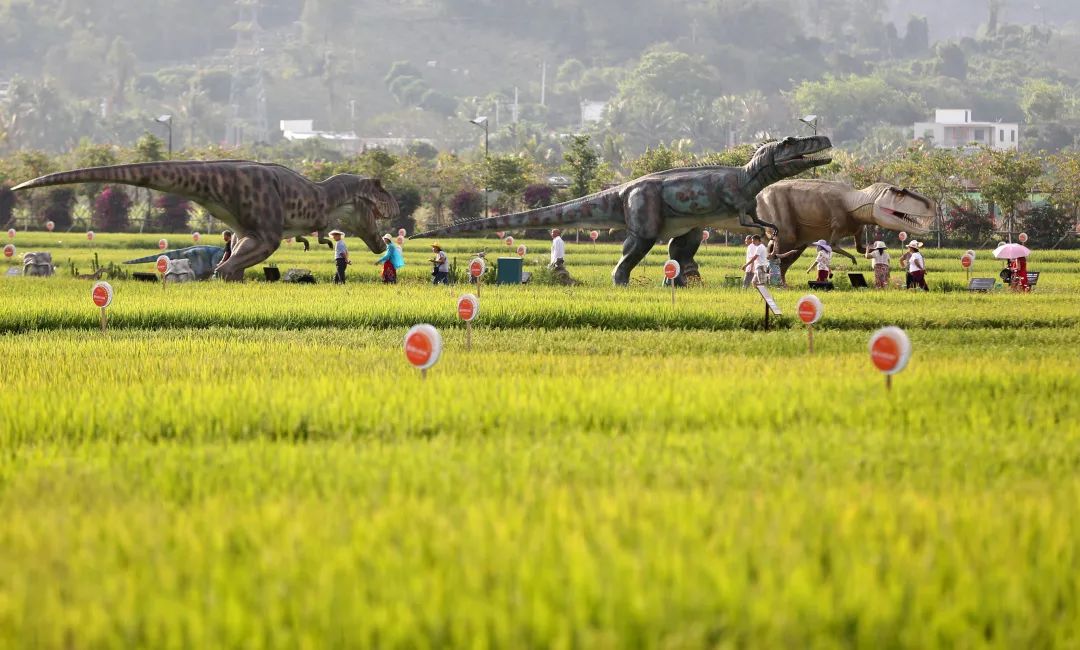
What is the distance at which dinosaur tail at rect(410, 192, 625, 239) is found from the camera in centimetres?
2798

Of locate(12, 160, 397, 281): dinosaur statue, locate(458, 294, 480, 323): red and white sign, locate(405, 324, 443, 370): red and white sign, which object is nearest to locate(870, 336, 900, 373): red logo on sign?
locate(405, 324, 443, 370): red and white sign

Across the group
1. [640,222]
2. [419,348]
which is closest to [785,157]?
[640,222]

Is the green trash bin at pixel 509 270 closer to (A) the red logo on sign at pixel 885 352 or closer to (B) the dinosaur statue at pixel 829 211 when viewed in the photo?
(B) the dinosaur statue at pixel 829 211

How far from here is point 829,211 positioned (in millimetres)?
29016

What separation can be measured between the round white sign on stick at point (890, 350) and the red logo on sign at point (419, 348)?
10.6ft

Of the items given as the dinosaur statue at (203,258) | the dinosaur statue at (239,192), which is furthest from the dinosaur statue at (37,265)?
the dinosaur statue at (239,192)

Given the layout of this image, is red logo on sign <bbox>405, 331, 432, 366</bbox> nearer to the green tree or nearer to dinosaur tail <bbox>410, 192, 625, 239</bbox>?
dinosaur tail <bbox>410, 192, 625, 239</bbox>

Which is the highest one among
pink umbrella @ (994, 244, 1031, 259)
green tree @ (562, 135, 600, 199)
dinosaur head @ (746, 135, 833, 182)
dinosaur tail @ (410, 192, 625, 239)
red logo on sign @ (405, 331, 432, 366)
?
green tree @ (562, 135, 600, 199)

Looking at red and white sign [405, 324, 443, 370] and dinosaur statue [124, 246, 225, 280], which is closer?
red and white sign [405, 324, 443, 370]

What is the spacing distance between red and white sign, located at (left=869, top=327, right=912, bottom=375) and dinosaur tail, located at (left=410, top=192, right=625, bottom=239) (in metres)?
17.9

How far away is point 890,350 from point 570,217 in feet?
61.2

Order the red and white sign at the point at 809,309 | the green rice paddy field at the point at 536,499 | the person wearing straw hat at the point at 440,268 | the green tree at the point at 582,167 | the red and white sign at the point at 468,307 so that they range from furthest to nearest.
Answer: the green tree at the point at 582,167 < the person wearing straw hat at the point at 440,268 < the red and white sign at the point at 468,307 < the red and white sign at the point at 809,309 < the green rice paddy field at the point at 536,499

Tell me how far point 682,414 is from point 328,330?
9597 mm

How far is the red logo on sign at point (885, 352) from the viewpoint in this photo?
10.0 m
